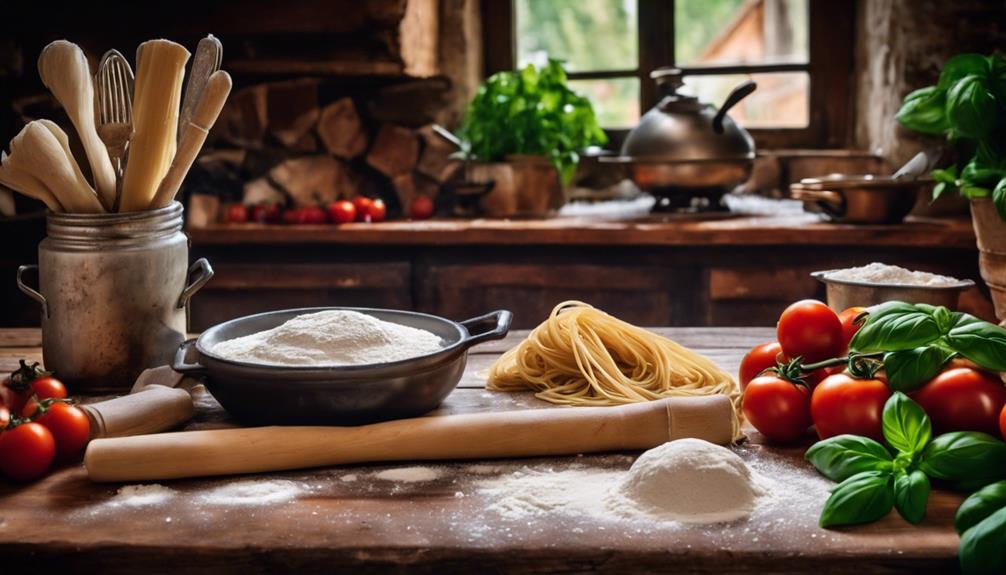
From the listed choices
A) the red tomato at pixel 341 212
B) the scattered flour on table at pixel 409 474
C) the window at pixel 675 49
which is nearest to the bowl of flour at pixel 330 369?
the scattered flour on table at pixel 409 474

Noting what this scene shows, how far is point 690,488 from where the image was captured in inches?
44.5

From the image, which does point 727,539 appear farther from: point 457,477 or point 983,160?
point 983,160

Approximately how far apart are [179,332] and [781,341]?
95 cm

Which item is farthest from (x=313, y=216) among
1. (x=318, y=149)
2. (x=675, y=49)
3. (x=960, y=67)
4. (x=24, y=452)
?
(x=24, y=452)

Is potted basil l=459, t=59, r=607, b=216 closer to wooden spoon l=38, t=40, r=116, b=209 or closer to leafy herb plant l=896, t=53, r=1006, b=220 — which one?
leafy herb plant l=896, t=53, r=1006, b=220

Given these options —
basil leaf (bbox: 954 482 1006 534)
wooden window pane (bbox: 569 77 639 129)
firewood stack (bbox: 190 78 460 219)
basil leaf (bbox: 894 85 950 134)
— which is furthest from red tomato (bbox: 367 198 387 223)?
basil leaf (bbox: 954 482 1006 534)

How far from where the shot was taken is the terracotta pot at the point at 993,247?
6.28 ft

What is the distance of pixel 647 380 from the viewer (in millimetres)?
1574

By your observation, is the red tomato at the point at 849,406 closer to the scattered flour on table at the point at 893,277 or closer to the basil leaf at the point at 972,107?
the scattered flour on table at the point at 893,277

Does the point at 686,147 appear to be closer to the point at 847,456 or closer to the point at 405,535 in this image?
the point at 847,456

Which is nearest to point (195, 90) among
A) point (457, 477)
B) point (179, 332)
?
point (179, 332)

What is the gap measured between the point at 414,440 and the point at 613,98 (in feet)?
10.3

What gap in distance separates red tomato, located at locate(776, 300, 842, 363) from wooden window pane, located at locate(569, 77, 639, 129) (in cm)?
271

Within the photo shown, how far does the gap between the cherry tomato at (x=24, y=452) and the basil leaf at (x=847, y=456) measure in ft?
3.02
